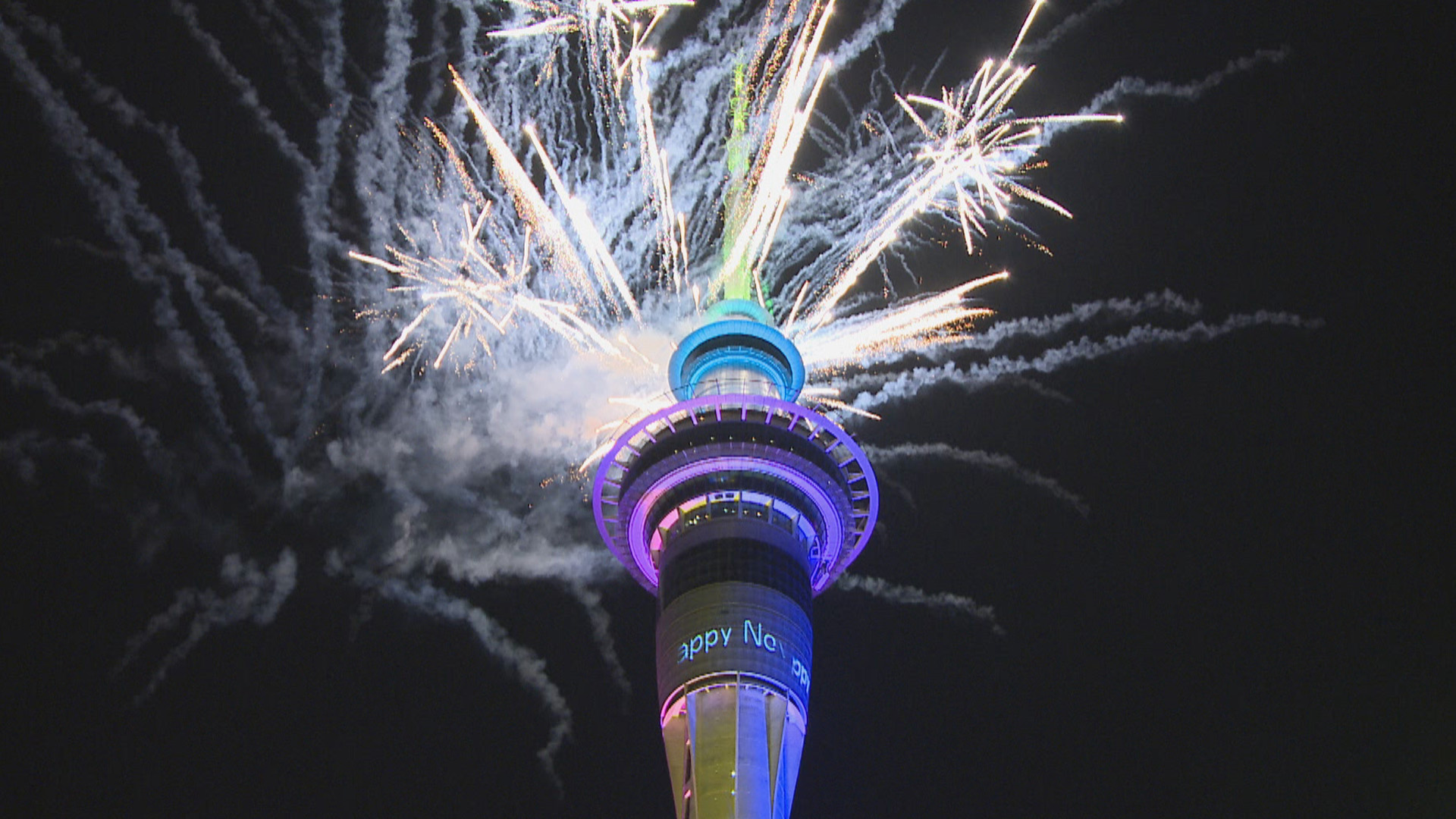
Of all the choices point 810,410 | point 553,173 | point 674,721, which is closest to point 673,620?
point 674,721

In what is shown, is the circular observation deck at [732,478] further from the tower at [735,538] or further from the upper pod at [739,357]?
the upper pod at [739,357]

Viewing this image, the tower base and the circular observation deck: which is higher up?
the circular observation deck

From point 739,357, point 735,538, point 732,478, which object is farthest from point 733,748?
point 739,357

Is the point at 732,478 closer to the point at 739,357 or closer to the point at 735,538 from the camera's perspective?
the point at 735,538

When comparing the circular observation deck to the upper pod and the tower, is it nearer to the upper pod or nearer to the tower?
the tower

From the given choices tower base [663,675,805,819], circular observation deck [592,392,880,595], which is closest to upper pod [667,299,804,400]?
circular observation deck [592,392,880,595]

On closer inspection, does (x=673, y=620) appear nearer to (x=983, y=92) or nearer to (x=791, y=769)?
(x=791, y=769)
